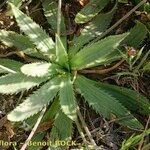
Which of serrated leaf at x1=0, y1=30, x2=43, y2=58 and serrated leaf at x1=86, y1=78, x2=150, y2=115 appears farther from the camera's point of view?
serrated leaf at x1=0, y1=30, x2=43, y2=58

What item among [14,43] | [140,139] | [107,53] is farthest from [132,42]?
[14,43]

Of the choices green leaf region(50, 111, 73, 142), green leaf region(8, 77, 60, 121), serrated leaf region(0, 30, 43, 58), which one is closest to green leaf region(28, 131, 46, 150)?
green leaf region(50, 111, 73, 142)

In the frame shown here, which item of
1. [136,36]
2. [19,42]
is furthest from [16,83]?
[136,36]

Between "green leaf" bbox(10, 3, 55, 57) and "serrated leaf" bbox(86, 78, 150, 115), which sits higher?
"green leaf" bbox(10, 3, 55, 57)

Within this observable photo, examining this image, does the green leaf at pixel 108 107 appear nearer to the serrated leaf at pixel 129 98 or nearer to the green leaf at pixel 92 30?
the serrated leaf at pixel 129 98

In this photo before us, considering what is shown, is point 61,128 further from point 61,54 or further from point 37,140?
point 61,54

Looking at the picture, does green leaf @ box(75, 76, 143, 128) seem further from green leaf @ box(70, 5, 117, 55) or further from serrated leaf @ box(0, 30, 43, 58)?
serrated leaf @ box(0, 30, 43, 58)
